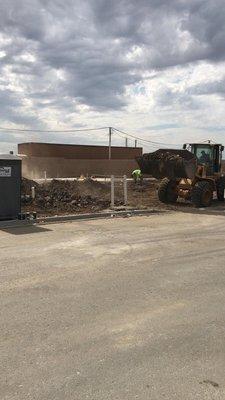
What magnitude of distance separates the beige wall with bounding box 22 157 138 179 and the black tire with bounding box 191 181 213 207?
1299 inches

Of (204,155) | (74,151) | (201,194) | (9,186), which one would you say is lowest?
(201,194)

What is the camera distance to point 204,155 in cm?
2202

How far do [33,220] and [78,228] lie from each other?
69.4 inches

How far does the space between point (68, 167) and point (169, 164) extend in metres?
38.7

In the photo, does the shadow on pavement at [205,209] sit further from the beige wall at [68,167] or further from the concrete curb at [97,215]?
the beige wall at [68,167]

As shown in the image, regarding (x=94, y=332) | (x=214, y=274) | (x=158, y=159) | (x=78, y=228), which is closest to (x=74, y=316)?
(x=94, y=332)

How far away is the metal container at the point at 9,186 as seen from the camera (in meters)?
14.4

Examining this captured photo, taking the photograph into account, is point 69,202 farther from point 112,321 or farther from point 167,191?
point 112,321

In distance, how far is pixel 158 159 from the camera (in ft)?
68.4

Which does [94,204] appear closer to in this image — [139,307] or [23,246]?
[23,246]

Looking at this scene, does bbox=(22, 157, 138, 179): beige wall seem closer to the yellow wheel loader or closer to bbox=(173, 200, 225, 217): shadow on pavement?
the yellow wheel loader

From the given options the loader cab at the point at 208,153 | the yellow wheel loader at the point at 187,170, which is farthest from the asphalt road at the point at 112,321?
the loader cab at the point at 208,153

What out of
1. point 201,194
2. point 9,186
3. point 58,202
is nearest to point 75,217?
point 9,186

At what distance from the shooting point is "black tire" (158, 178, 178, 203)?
2144cm
